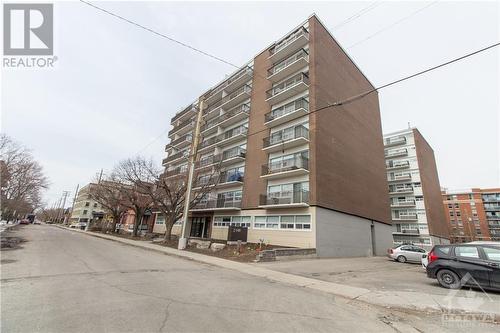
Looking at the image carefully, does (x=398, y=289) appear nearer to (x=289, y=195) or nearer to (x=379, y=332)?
(x=379, y=332)

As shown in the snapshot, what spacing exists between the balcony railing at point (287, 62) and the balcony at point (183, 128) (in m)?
20.5

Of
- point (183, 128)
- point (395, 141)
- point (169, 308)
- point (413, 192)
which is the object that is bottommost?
point (169, 308)

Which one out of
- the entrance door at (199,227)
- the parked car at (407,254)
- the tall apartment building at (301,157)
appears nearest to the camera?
the parked car at (407,254)

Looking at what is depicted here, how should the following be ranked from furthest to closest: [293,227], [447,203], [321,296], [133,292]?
[447,203], [293,227], [321,296], [133,292]

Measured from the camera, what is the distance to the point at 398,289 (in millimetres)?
8422

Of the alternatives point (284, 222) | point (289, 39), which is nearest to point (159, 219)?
point (284, 222)

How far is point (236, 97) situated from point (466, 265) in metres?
30.4

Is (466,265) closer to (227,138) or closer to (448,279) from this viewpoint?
(448,279)

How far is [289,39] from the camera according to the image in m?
29.5

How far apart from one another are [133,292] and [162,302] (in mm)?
1257

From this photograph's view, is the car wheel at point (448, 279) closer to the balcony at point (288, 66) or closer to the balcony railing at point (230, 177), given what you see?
the balcony railing at point (230, 177)

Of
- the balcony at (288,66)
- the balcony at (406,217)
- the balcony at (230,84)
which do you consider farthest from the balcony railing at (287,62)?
the balcony at (406,217)

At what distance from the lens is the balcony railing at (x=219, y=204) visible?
94.1 feet

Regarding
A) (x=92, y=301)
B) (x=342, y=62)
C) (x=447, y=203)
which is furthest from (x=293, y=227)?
(x=447, y=203)
